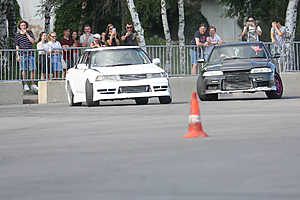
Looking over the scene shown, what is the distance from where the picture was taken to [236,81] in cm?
2366

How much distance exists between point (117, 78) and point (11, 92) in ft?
18.7

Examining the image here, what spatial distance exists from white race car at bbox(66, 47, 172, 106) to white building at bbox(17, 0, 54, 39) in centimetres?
3759

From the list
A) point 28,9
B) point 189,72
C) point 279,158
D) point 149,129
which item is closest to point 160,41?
point 28,9

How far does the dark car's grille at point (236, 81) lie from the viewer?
23.6 metres

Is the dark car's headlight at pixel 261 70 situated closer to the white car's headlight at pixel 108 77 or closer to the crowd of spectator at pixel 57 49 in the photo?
the white car's headlight at pixel 108 77

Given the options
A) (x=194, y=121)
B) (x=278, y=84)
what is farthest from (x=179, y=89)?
(x=194, y=121)

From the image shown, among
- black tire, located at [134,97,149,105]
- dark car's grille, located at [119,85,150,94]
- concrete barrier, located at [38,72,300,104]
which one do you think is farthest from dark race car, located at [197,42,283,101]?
concrete barrier, located at [38,72,300,104]

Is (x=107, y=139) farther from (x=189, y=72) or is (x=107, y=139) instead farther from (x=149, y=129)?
(x=189, y=72)

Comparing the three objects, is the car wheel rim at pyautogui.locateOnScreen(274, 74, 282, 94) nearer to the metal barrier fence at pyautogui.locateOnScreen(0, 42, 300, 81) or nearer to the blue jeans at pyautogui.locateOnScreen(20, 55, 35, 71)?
the metal barrier fence at pyautogui.locateOnScreen(0, 42, 300, 81)

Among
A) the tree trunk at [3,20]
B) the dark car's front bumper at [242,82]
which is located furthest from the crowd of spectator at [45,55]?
the tree trunk at [3,20]

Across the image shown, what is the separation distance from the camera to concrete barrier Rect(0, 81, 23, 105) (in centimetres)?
2739

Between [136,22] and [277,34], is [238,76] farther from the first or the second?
[136,22]

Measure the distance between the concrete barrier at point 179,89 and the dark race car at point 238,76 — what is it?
2.66 metres

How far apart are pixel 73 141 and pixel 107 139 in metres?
0.45
